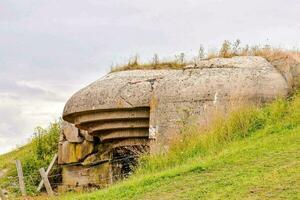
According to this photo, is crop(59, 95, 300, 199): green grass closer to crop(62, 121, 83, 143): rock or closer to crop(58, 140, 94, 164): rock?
crop(58, 140, 94, 164): rock

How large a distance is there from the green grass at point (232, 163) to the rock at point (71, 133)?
5.51 metres

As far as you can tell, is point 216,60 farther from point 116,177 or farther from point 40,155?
point 40,155

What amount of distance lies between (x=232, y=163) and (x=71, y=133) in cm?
929

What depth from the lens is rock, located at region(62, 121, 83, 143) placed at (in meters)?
19.0

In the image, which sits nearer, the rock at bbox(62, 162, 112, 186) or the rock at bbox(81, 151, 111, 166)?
the rock at bbox(62, 162, 112, 186)

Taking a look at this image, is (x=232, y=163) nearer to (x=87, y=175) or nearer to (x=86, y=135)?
(x=87, y=175)

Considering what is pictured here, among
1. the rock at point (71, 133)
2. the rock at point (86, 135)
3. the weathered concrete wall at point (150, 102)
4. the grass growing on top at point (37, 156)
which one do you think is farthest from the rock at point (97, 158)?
the grass growing on top at point (37, 156)

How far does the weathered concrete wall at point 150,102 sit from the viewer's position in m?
14.3

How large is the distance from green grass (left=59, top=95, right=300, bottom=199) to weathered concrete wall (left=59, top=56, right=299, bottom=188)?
27.8 inches

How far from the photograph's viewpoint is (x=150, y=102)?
50.2 feet

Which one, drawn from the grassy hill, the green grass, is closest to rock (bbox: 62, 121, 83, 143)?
the grassy hill

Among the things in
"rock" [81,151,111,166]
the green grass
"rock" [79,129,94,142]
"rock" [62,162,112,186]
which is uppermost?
the green grass

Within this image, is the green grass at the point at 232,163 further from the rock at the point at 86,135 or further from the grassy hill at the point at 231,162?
the rock at the point at 86,135

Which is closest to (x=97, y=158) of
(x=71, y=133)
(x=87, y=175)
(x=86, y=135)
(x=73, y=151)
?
(x=87, y=175)
